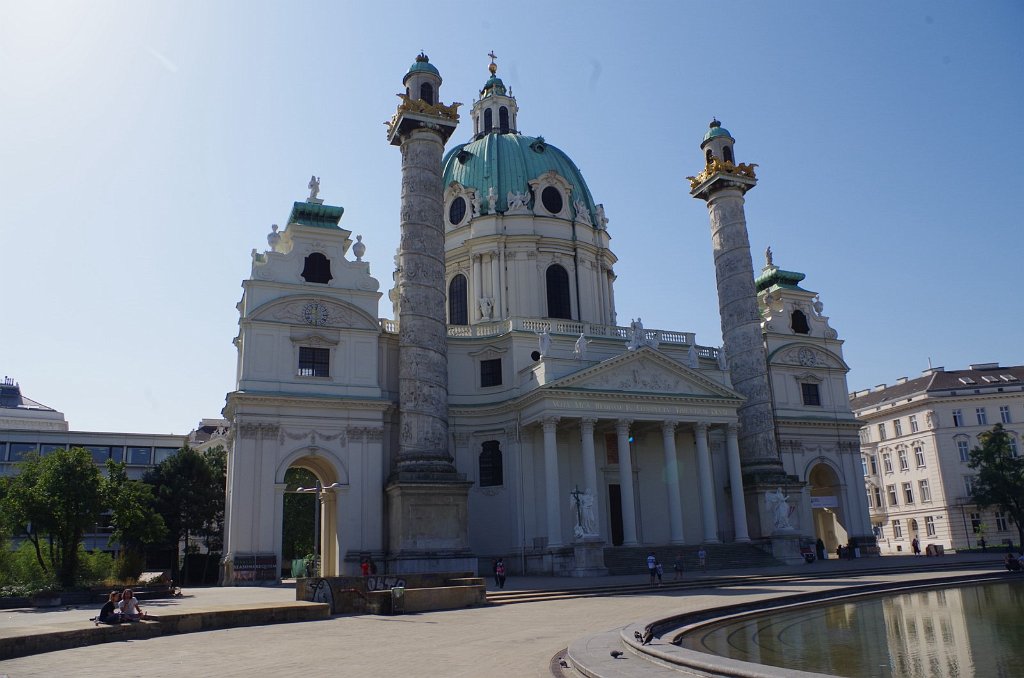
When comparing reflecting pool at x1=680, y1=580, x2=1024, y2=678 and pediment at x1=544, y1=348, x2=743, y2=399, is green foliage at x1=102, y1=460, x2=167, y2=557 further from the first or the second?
reflecting pool at x1=680, y1=580, x2=1024, y2=678

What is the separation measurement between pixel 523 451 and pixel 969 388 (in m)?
44.4

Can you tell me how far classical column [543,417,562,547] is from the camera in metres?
38.1

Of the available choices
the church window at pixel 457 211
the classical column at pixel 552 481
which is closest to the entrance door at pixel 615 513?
the classical column at pixel 552 481

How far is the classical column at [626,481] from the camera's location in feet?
129

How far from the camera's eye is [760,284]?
56.4m

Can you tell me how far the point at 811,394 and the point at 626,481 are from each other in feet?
61.0

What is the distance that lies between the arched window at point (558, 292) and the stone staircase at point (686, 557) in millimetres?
16600

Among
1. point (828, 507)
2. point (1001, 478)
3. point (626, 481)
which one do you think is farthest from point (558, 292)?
point (1001, 478)

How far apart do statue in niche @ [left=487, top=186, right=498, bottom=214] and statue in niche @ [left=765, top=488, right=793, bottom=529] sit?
76.7 ft

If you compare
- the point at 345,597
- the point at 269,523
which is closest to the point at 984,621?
the point at 345,597

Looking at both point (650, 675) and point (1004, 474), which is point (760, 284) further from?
point (650, 675)

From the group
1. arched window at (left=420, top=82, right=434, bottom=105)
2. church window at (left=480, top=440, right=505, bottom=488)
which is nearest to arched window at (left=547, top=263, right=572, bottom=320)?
church window at (left=480, top=440, right=505, bottom=488)

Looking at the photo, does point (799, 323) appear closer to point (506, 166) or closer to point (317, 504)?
point (506, 166)

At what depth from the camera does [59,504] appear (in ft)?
96.7
